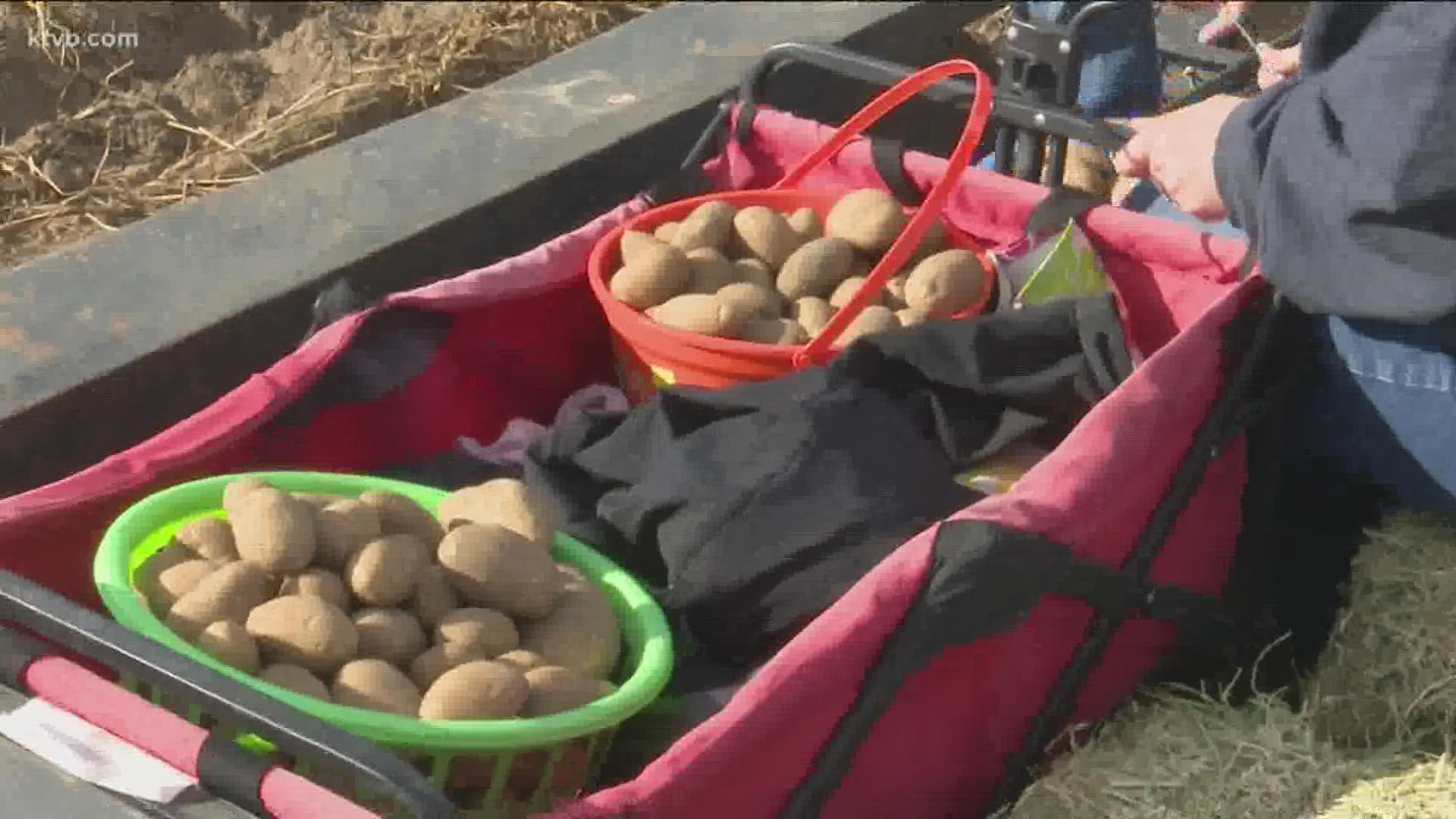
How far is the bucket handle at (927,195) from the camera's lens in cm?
229

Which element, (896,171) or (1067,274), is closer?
(1067,274)

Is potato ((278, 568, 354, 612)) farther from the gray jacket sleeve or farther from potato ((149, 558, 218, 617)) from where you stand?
the gray jacket sleeve

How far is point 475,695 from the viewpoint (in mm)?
1663

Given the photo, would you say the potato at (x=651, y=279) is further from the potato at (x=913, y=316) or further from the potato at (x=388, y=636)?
the potato at (x=388, y=636)

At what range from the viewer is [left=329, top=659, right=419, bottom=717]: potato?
165 cm

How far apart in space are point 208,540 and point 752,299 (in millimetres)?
847

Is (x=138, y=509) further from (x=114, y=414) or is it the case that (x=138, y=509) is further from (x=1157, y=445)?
(x=1157, y=445)

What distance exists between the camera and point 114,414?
233 centimetres

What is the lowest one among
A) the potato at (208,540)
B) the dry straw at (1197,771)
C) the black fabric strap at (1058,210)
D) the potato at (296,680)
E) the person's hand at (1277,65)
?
the dry straw at (1197,771)

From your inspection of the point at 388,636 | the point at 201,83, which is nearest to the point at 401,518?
the point at 388,636

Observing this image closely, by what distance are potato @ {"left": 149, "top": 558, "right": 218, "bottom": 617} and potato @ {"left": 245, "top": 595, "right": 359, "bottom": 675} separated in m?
0.08

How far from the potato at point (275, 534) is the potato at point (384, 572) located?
2.0 inches

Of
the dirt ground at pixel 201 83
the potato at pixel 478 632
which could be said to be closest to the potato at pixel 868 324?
the potato at pixel 478 632

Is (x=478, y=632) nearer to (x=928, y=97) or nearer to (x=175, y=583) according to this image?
(x=175, y=583)
